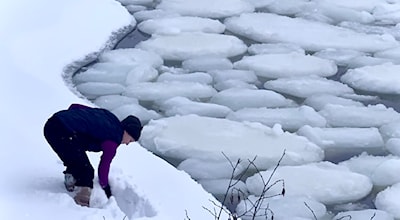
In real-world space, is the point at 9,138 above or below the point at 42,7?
above

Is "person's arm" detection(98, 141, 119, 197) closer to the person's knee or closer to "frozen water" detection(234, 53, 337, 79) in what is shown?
the person's knee

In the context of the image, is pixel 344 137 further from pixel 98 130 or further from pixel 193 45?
pixel 193 45

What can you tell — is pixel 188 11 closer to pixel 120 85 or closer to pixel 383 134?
pixel 120 85

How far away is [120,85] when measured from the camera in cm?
517

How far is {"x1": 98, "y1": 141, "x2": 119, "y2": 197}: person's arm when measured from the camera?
3.13 metres

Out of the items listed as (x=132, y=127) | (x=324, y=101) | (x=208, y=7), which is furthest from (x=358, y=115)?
(x=208, y=7)

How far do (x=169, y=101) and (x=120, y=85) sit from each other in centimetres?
45

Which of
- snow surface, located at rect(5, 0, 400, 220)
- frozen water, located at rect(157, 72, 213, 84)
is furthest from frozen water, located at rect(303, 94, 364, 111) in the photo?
frozen water, located at rect(157, 72, 213, 84)

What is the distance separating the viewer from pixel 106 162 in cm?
319

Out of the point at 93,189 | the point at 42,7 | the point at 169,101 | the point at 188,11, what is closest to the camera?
the point at 93,189

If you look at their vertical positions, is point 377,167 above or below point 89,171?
below

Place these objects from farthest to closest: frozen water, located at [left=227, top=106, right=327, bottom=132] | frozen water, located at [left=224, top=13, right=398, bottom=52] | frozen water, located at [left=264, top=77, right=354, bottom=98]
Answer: frozen water, located at [left=224, top=13, right=398, bottom=52] → frozen water, located at [left=264, top=77, right=354, bottom=98] → frozen water, located at [left=227, top=106, right=327, bottom=132]

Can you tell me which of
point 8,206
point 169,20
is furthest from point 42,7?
point 8,206

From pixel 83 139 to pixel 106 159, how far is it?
132 mm
